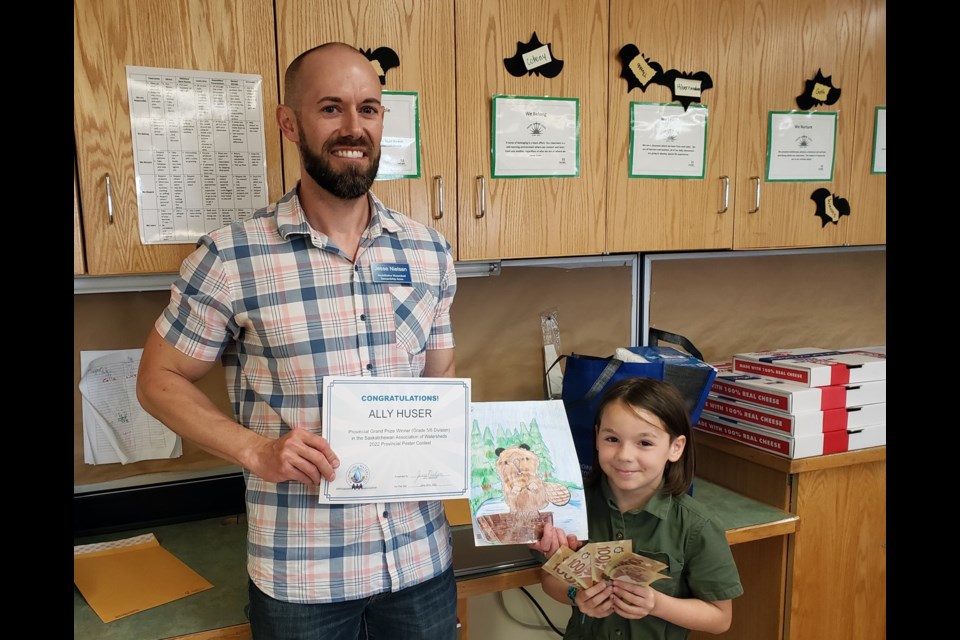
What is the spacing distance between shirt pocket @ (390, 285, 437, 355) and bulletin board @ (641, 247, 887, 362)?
1.11 metres

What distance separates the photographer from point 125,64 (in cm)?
135

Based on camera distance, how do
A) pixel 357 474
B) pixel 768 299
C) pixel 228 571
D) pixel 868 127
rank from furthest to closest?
1. pixel 768 299
2. pixel 868 127
3. pixel 228 571
4. pixel 357 474

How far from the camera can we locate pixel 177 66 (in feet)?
4.57

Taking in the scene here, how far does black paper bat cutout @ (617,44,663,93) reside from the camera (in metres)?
1.75

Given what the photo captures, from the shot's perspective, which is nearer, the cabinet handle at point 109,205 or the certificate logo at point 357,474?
the certificate logo at point 357,474

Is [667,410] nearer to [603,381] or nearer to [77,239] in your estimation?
[603,381]

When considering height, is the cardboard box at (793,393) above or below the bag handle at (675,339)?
below

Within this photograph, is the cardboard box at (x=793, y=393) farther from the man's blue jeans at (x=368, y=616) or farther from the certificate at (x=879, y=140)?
the man's blue jeans at (x=368, y=616)

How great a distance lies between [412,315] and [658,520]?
680mm

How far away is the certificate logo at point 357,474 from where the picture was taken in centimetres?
119

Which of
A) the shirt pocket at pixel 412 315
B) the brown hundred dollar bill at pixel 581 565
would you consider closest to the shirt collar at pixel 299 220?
the shirt pocket at pixel 412 315

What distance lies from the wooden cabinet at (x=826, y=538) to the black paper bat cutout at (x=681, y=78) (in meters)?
1.02

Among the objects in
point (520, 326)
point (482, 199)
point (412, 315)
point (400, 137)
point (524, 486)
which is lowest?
point (524, 486)

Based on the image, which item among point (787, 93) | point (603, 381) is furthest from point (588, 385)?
point (787, 93)
